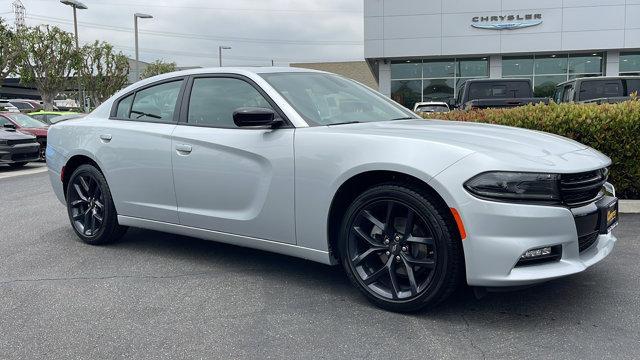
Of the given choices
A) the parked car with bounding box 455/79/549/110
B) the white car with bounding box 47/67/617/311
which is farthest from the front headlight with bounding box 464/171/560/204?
the parked car with bounding box 455/79/549/110

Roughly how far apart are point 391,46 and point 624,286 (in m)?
25.5

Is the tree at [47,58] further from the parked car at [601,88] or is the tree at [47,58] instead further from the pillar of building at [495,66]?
the parked car at [601,88]

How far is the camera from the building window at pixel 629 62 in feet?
90.7

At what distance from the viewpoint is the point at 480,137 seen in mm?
3445

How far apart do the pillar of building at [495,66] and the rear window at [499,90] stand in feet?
55.2

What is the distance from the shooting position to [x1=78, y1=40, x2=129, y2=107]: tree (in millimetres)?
35969

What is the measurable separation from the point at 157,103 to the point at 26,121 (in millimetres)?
12926

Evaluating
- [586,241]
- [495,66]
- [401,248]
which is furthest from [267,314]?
[495,66]

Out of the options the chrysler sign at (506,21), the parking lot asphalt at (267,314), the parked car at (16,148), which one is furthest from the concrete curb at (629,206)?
the chrysler sign at (506,21)

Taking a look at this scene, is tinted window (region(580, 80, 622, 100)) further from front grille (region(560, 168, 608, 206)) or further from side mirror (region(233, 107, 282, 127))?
side mirror (region(233, 107, 282, 127))

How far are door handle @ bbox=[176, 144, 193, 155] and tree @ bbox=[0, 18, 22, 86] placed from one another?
993 inches

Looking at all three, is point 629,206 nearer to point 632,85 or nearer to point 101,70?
point 632,85

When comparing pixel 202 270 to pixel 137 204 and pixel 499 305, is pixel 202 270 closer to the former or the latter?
pixel 137 204

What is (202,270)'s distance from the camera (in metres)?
4.45
